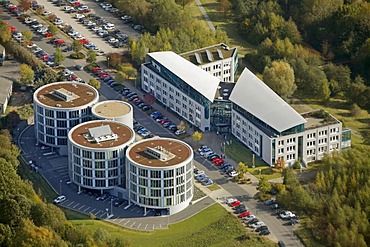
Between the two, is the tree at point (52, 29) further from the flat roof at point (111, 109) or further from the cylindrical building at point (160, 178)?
the cylindrical building at point (160, 178)

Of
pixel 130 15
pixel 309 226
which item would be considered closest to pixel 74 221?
pixel 309 226

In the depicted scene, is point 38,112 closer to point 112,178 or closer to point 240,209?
point 112,178

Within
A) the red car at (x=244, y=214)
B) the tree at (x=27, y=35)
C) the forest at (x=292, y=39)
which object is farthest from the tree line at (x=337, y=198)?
the tree at (x=27, y=35)

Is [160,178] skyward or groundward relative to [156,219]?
skyward

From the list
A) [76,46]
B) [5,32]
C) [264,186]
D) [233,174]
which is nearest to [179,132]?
[233,174]

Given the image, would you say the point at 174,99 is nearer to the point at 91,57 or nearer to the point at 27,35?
the point at 91,57

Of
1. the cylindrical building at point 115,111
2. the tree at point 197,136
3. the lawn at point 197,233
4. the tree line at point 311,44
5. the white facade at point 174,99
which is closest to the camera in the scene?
the lawn at point 197,233

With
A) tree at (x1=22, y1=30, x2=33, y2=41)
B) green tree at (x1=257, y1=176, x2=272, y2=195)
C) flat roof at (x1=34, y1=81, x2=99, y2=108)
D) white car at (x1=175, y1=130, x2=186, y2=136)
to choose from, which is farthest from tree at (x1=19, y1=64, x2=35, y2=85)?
green tree at (x1=257, y1=176, x2=272, y2=195)
